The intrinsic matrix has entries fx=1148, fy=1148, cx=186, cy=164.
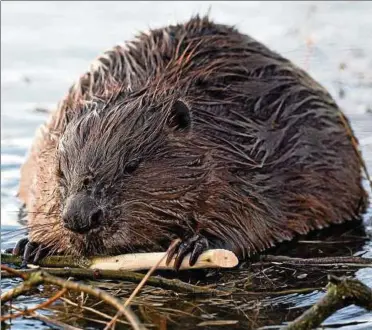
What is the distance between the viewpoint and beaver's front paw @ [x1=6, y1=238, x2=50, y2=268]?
4.53 metres

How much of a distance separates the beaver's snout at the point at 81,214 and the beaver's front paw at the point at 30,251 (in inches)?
17.2

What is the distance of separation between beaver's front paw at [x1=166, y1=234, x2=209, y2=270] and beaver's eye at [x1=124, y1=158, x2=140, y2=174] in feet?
1.13

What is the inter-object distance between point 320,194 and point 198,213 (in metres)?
1.04

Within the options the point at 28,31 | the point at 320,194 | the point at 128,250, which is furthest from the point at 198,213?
the point at 28,31

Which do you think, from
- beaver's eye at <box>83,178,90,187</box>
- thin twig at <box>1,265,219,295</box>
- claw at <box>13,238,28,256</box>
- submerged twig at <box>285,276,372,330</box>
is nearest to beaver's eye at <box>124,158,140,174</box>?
beaver's eye at <box>83,178,90,187</box>

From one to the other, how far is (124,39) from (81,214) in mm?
4442

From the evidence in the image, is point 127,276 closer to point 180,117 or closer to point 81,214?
point 81,214

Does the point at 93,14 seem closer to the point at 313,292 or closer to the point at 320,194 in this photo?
Answer: the point at 320,194

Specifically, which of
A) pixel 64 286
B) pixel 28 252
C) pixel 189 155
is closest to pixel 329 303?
pixel 64 286

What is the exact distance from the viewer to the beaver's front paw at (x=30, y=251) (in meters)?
4.53

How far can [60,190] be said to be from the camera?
14.6 feet

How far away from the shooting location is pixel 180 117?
4.64 m

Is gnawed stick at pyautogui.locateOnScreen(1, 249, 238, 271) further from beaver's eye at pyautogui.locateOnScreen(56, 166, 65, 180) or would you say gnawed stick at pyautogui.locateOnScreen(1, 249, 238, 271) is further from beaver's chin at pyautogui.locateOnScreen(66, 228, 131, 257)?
beaver's eye at pyautogui.locateOnScreen(56, 166, 65, 180)

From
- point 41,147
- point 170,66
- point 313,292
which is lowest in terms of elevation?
point 313,292
